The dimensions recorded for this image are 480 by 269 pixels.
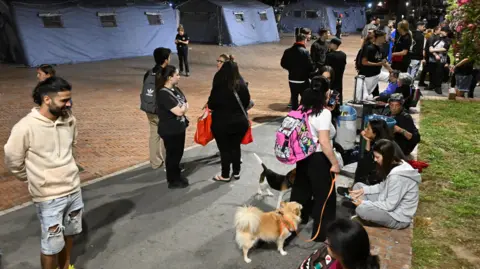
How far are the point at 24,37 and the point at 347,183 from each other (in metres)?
15.2

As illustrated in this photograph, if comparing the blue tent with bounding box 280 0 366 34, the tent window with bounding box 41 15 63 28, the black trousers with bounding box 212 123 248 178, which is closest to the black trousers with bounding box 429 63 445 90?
the black trousers with bounding box 212 123 248 178

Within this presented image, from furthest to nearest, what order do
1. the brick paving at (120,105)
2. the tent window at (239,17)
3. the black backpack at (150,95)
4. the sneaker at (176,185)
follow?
the tent window at (239,17), the black backpack at (150,95), the sneaker at (176,185), the brick paving at (120,105)

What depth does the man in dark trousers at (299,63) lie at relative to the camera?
8.72 meters

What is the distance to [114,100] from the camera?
37.7 feet

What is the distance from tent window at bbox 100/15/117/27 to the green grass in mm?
14743

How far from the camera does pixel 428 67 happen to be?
1279 centimetres

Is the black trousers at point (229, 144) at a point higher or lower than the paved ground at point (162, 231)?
higher

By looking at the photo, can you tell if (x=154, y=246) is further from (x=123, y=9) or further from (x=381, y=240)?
(x=123, y=9)

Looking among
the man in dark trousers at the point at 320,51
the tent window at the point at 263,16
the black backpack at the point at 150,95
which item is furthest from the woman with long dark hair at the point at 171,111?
the tent window at the point at 263,16

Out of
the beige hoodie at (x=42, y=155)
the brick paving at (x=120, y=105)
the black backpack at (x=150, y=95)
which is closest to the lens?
the beige hoodie at (x=42, y=155)

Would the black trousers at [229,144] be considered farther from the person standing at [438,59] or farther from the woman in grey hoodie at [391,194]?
the person standing at [438,59]

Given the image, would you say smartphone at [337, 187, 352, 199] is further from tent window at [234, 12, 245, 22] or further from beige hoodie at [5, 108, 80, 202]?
tent window at [234, 12, 245, 22]

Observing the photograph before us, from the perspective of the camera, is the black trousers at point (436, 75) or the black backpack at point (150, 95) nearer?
the black backpack at point (150, 95)

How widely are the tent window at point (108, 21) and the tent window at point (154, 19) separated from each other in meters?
2.00
